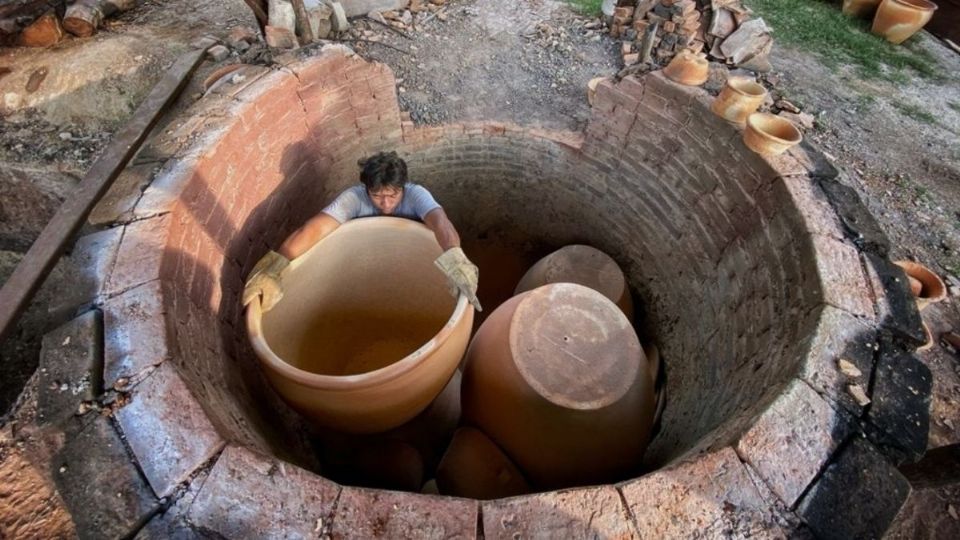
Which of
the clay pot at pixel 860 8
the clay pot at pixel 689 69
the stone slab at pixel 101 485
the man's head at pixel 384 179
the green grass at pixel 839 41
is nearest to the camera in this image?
the stone slab at pixel 101 485

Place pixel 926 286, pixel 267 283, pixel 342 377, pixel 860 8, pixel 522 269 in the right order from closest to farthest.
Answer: pixel 342 377 < pixel 267 283 < pixel 926 286 < pixel 522 269 < pixel 860 8

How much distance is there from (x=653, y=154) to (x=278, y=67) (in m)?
2.48

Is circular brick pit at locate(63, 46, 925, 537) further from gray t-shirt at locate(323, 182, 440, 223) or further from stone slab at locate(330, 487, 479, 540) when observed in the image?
gray t-shirt at locate(323, 182, 440, 223)

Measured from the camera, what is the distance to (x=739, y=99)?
3.01 meters

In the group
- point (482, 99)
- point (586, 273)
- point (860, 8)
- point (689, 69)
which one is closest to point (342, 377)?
point (586, 273)

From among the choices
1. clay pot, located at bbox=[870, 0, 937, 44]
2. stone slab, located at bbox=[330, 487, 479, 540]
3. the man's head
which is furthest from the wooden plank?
clay pot, located at bbox=[870, 0, 937, 44]

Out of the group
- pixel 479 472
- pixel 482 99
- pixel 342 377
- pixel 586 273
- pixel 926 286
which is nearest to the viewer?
pixel 342 377

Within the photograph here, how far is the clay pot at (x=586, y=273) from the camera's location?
4.02m

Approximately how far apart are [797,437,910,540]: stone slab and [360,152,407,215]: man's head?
7.74ft

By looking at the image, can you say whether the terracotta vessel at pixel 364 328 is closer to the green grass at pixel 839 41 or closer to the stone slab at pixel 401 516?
the stone slab at pixel 401 516

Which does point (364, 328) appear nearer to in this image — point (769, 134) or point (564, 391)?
point (564, 391)

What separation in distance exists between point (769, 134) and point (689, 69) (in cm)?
73

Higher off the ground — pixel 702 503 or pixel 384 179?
pixel 384 179

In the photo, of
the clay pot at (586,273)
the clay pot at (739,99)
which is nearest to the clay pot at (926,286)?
the clay pot at (739,99)
